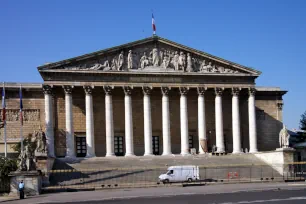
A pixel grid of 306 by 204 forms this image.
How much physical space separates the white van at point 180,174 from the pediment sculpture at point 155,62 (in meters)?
15.0

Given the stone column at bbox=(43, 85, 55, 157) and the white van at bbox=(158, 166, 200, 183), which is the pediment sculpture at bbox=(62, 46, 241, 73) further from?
the white van at bbox=(158, 166, 200, 183)

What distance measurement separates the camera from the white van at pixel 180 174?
122 feet

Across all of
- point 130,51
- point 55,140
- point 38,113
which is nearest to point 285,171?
point 130,51

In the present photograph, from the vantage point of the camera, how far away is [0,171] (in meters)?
30.6

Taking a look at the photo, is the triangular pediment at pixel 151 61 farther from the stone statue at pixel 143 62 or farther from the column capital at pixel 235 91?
the column capital at pixel 235 91

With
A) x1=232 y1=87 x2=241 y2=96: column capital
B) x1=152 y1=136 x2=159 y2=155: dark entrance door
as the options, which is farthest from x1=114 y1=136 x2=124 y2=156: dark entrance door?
x1=232 y1=87 x2=241 y2=96: column capital

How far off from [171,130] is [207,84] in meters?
7.01

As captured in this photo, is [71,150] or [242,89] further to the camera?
[242,89]

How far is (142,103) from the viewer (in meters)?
52.9

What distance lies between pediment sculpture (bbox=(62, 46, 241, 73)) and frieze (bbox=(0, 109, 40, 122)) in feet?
26.2

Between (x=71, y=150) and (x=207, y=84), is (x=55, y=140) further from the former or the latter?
(x=207, y=84)

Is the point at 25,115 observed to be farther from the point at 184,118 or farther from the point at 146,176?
the point at 146,176

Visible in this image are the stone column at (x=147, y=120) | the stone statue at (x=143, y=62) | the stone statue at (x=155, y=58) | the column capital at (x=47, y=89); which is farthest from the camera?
the stone statue at (x=155, y=58)

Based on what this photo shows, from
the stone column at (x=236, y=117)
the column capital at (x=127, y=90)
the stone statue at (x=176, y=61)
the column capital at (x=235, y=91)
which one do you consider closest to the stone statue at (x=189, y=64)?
the stone statue at (x=176, y=61)
